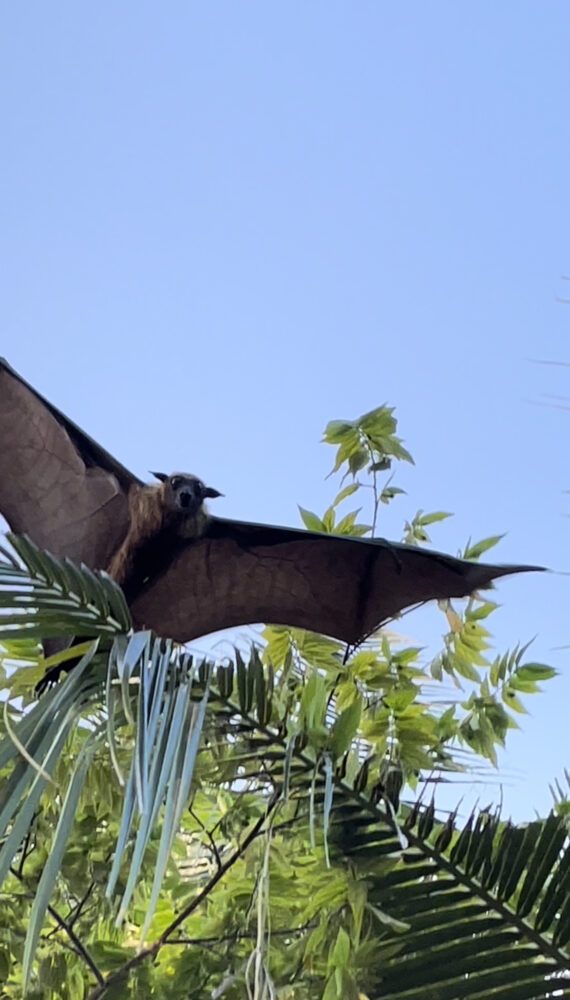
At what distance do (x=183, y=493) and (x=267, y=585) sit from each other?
0.30m

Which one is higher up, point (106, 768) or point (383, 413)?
point (383, 413)

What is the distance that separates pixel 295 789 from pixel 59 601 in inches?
16.5

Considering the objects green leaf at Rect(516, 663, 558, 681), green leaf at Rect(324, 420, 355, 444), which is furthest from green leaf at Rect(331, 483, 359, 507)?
green leaf at Rect(516, 663, 558, 681)

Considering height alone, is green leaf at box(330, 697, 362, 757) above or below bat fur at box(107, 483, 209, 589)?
below

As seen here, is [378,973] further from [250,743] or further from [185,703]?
[185,703]

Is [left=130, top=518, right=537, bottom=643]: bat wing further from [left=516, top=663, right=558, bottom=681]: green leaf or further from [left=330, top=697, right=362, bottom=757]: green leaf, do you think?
[left=330, top=697, right=362, bottom=757]: green leaf

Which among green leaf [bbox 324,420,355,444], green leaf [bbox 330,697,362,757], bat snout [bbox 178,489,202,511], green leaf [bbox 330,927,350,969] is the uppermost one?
green leaf [bbox 324,420,355,444]

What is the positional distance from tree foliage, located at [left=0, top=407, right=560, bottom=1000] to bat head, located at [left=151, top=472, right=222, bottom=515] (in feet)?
1.61

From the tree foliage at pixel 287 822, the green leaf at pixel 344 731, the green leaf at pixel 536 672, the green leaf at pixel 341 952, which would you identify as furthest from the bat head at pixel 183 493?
the green leaf at pixel 341 952

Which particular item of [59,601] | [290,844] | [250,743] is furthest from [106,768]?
[59,601]

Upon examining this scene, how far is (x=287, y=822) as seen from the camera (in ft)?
4.38

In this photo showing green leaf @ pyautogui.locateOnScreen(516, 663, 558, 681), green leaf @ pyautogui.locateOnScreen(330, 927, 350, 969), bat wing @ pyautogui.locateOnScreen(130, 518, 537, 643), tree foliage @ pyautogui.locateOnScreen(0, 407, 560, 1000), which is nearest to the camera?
tree foliage @ pyautogui.locateOnScreen(0, 407, 560, 1000)

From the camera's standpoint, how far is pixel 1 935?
1.81 m

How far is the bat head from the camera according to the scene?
2.05 metres
